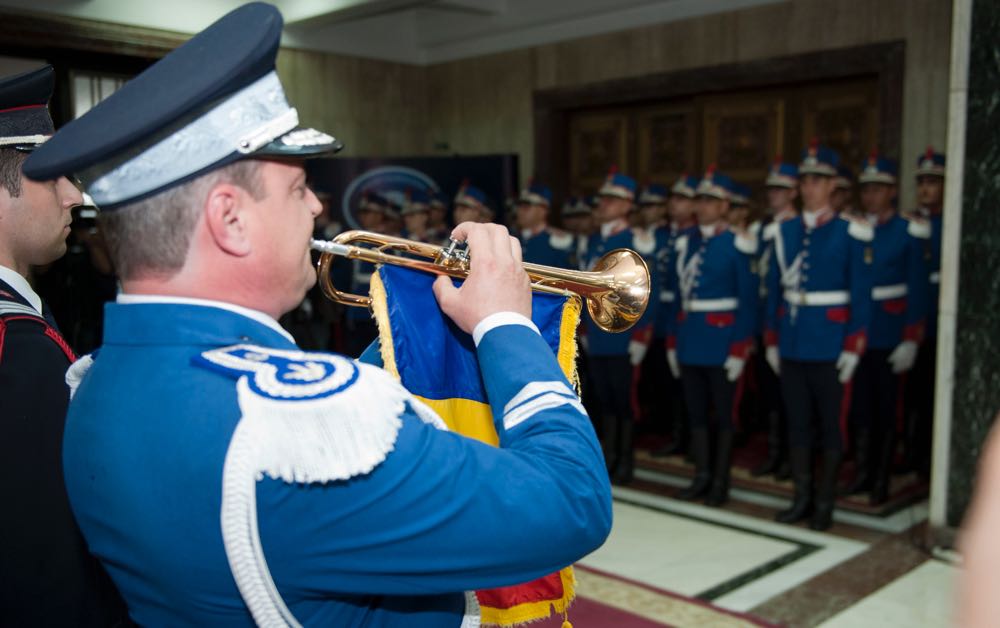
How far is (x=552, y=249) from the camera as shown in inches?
218

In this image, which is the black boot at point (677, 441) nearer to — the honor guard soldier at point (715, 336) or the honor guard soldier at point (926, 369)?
the honor guard soldier at point (715, 336)

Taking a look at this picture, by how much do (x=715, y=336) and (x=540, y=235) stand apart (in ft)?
5.80

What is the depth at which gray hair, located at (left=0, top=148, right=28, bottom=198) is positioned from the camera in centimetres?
140

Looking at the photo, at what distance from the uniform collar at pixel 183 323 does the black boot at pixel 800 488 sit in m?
3.47

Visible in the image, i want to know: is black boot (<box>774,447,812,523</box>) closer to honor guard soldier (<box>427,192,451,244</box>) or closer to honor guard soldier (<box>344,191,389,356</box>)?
honor guard soldier (<box>344,191,389,356</box>)

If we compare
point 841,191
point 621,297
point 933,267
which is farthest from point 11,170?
point 933,267

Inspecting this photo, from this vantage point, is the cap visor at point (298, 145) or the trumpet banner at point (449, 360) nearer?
the cap visor at point (298, 145)

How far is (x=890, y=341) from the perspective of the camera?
4242 mm

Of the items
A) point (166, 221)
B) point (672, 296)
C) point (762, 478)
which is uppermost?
point (166, 221)

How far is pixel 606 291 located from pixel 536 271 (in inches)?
7.6

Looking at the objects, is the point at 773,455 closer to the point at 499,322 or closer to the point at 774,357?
the point at 774,357

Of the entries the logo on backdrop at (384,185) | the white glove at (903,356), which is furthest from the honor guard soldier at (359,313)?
the white glove at (903,356)

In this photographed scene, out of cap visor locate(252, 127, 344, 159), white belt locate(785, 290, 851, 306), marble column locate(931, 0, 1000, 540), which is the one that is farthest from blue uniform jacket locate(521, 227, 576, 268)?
cap visor locate(252, 127, 344, 159)

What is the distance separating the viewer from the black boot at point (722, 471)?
4.14 meters
